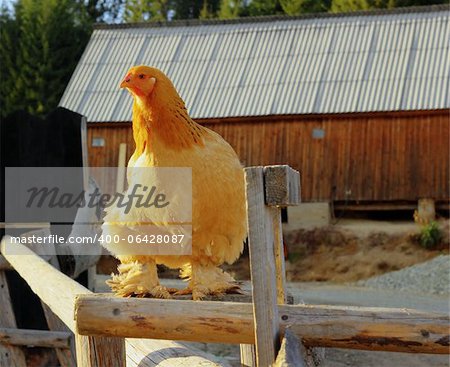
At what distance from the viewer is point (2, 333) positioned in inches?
229

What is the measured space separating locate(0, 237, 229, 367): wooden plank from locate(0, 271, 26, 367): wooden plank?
2.44 feet

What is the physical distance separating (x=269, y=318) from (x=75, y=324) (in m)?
0.78

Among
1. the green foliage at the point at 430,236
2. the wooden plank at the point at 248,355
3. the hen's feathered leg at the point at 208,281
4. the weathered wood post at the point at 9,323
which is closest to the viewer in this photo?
the hen's feathered leg at the point at 208,281

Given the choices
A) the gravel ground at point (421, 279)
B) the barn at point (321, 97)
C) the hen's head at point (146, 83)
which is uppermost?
the barn at point (321, 97)

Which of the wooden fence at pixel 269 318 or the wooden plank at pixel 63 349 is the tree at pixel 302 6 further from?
the wooden fence at pixel 269 318

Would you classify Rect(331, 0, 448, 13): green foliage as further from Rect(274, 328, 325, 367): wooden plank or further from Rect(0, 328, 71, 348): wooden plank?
Rect(274, 328, 325, 367): wooden plank

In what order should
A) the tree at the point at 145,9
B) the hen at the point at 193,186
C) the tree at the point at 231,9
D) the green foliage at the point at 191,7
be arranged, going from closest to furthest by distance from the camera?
1. the hen at the point at 193,186
2. the tree at the point at 231,9
3. the tree at the point at 145,9
4. the green foliage at the point at 191,7

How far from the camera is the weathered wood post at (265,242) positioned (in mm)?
2350

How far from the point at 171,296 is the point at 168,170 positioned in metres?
0.50

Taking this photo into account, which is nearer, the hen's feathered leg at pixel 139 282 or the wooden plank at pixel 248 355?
the hen's feathered leg at pixel 139 282

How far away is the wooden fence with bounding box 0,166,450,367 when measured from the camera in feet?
7.58

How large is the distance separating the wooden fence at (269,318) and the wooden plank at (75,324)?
0.25ft

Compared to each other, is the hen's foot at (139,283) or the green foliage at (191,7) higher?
the green foliage at (191,7)

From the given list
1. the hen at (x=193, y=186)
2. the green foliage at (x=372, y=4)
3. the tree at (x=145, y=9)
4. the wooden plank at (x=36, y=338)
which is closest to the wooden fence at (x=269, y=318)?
the hen at (x=193, y=186)
